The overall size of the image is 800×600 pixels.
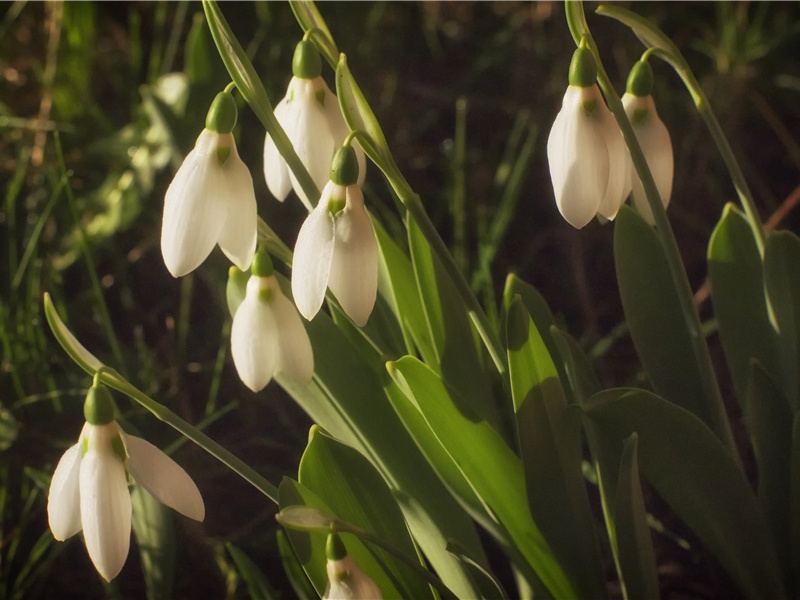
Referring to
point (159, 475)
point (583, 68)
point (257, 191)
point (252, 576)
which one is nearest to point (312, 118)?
point (583, 68)

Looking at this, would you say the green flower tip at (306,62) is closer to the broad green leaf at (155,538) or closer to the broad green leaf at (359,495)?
the broad green leaf at (359,495)

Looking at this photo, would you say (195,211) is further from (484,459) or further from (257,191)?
(257,191)

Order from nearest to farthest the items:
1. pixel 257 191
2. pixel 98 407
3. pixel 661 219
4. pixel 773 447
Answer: pixel 98 407 → pixel 661 219 → pixel 773 447 → pixel 257 191

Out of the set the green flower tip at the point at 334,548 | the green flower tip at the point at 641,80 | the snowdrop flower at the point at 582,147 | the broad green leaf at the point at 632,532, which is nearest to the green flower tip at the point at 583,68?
the snowdrop flower at the point at 582,147

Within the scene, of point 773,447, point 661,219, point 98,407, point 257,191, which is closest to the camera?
point 98,407

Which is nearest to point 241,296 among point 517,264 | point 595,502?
point 595,502

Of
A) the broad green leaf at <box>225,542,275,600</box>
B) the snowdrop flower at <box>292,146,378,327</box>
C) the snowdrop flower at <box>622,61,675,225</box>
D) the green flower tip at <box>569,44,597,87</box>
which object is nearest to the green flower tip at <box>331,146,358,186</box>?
the snowdrop flower at <box>292,146,378,327</box>

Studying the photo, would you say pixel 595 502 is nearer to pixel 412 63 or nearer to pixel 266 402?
pixel 266 402
